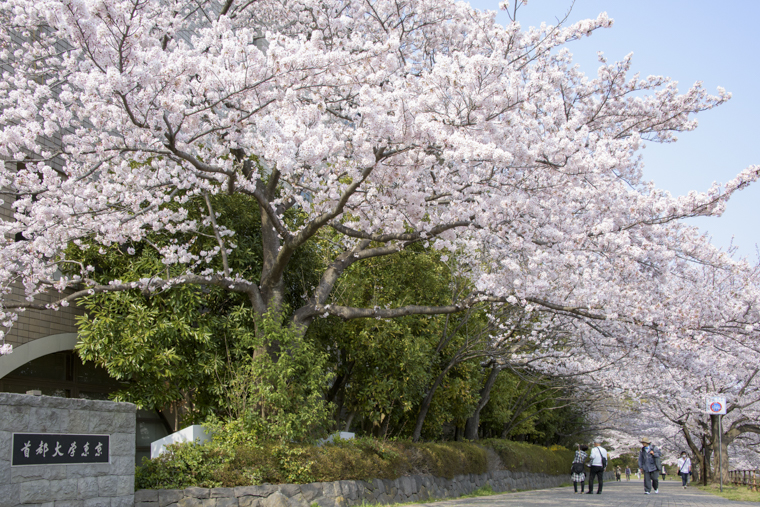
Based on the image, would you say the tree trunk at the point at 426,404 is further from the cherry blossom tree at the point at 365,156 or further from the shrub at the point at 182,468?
the shrub at the point at 182,468

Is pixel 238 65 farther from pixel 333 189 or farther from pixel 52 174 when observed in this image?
pixel 52 174

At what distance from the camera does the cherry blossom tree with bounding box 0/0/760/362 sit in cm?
733

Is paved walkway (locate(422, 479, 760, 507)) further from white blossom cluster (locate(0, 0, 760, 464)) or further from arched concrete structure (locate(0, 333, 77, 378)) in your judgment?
arched concrete structure (locate(0, 333, 77, 378))

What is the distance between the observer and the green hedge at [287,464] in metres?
8.26

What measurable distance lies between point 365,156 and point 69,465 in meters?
4.65

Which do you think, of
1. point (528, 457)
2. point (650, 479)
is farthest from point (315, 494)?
point (528, 457)

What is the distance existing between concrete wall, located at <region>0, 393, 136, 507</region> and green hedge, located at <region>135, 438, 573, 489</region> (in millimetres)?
1022

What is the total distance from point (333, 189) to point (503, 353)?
769 cm

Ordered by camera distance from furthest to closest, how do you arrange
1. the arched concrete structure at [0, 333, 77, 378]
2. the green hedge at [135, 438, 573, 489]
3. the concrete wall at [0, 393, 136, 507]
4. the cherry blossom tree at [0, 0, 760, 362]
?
the arched concrete structure at [0, 333, 77, 378]
the green hedge at [135, 438, 573, 489]
the cherry blossom tree at [0, 0, 760, 362]
the concrete wall at [0, 393, 136, 507]

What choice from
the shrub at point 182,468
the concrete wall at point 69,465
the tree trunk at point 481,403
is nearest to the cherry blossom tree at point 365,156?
the shrub at point 182,468

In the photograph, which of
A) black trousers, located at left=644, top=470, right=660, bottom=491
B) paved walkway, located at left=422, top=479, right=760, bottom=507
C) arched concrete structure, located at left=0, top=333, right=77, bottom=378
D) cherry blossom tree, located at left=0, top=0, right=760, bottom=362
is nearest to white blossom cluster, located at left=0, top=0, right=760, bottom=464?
cherry blossom tree, located at left=0, top=0, right=760, bottom=362

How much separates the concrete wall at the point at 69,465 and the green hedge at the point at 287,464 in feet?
3.35

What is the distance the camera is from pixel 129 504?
710cm

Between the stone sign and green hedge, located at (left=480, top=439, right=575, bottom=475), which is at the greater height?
the stone sign
